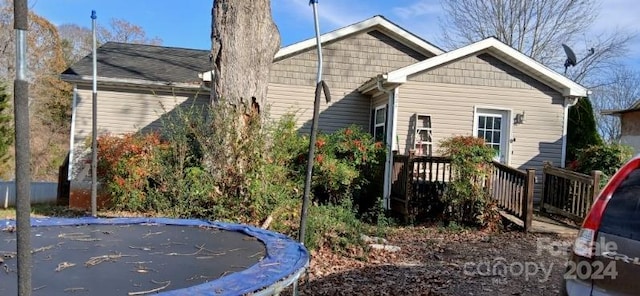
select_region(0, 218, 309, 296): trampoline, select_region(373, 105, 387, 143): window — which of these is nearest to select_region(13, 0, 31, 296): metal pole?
select_region(0, 218, 309, 296): trampoline

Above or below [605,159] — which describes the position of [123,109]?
above

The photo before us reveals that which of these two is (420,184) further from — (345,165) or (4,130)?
(4,130)

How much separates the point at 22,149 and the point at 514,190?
319 inches

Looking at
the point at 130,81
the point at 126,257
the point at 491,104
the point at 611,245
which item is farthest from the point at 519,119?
the point at 126,257

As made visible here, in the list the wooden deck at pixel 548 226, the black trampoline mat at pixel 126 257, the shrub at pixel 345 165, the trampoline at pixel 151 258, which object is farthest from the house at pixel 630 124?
the black trampoline mat at pixel 126 257

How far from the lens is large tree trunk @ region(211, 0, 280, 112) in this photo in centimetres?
824

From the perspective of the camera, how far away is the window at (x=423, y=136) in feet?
33.9

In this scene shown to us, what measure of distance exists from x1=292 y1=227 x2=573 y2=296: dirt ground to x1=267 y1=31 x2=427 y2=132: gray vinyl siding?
471 centimetres

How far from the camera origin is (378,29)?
12141 millimetres

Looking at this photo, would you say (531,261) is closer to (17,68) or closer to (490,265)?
(490,265)

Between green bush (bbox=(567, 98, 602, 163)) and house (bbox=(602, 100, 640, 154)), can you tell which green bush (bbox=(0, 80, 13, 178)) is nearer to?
green bush (bbox=(567, 98, 602, 163))

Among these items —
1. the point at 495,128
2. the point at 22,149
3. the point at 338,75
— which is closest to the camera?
the point at 22,149

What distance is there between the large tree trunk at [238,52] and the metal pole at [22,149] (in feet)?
21.4

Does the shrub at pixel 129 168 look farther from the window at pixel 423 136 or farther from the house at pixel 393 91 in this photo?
the window at pixel 423 136
